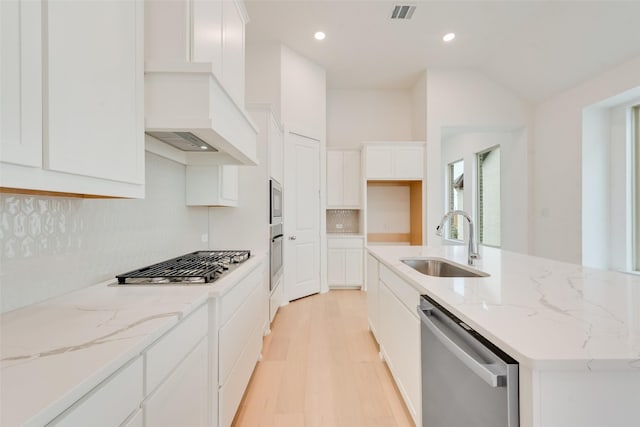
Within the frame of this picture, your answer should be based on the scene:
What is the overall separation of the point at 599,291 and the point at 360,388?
1.49m

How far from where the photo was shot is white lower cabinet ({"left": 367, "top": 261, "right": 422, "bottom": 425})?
4.80 ft

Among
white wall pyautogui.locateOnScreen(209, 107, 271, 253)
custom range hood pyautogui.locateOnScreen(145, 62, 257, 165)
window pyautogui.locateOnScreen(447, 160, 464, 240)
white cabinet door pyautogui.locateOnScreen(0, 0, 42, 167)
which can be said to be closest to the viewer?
white cabinet door pyautogui.locateOnScreen(0, 0, 42, 167)

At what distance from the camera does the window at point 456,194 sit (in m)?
6.52

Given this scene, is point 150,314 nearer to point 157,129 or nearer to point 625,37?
point 157,129

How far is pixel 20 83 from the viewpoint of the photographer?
0.69 m

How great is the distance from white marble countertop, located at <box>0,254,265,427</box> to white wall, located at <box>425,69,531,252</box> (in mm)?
4083

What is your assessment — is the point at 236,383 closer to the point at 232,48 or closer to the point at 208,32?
the point at 208,32

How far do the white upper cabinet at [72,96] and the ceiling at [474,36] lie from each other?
2.83 meters

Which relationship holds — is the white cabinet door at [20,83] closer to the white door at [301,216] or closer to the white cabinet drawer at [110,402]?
the white cabinet drawer at [110,402]

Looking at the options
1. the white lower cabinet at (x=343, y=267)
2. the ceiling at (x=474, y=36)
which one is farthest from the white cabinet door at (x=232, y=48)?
the white lower cabinet at (x=343, y=267)

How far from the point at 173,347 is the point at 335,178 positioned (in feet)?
13.5

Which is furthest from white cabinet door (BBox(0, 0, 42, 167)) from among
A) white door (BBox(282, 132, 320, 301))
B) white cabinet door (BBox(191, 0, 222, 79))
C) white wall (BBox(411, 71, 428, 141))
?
white wall (BBox(411, 71, 428, 141))

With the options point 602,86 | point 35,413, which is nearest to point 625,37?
point 602,86

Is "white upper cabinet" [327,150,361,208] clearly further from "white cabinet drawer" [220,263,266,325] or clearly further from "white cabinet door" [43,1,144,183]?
"white cabinet door" [43,1,144,183]
